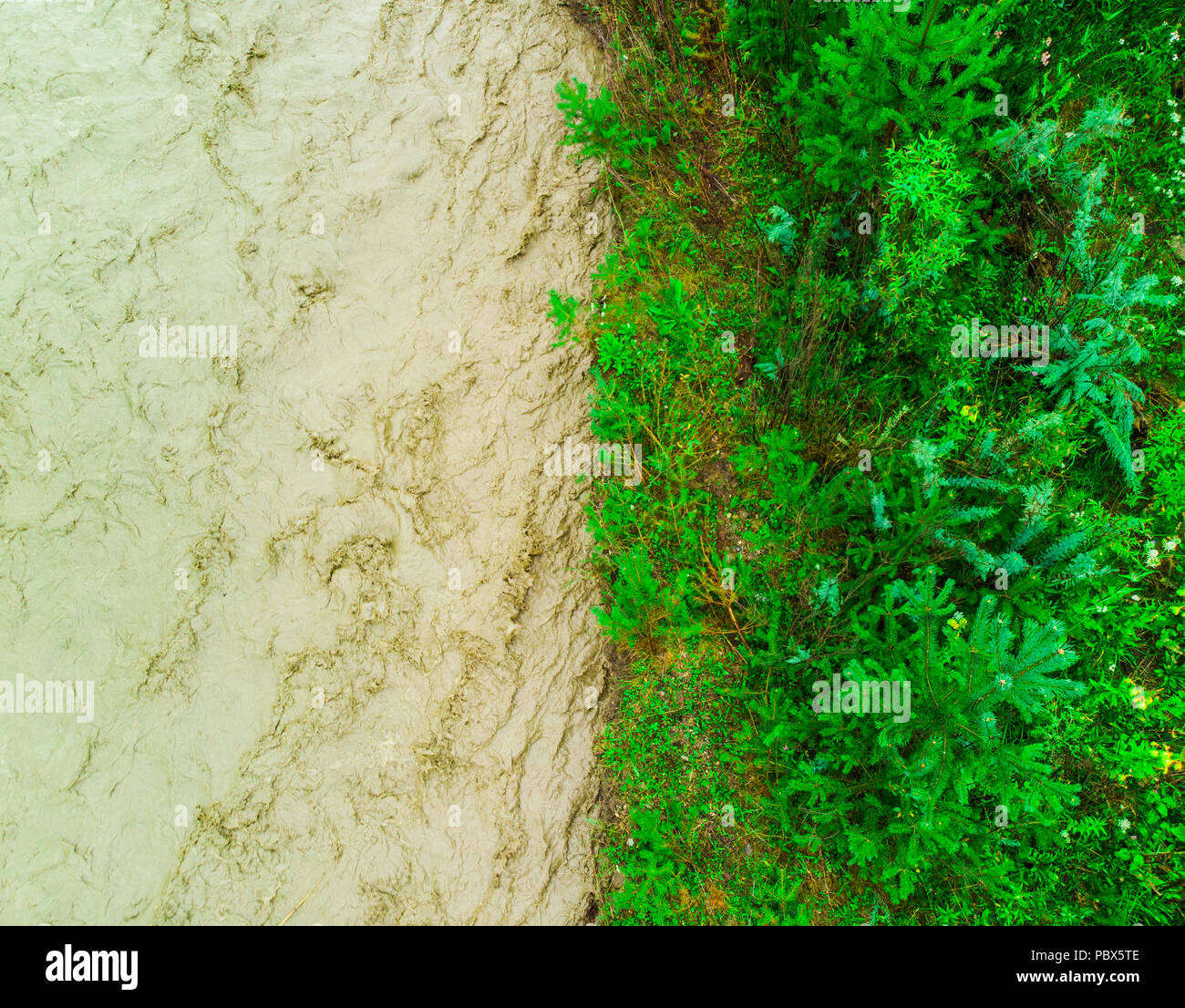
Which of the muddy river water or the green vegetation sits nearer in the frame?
the green vegetation

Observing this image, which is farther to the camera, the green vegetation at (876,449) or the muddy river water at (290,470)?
the muddy river water at (290,470)

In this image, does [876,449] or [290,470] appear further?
[290,470]

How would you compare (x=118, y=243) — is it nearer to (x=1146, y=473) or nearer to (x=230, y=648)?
(x=230, y=648)

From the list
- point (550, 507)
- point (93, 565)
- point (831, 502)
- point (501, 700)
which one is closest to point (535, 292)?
point (550, 507)
